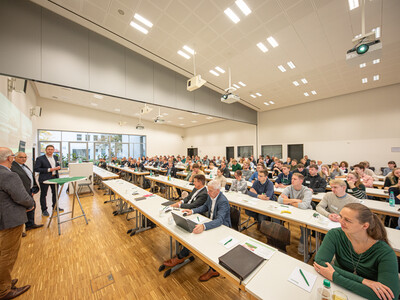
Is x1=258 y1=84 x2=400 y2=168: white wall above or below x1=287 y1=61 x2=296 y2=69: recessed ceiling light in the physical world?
below

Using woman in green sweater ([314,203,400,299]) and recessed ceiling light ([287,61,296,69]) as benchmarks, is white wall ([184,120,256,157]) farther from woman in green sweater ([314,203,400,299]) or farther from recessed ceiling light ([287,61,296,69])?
woman in green sweater ([314,203,400,299])

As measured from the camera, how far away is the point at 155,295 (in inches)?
76.7

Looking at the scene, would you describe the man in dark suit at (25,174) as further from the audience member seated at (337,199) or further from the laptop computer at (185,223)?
the audience member seated at (337,199)

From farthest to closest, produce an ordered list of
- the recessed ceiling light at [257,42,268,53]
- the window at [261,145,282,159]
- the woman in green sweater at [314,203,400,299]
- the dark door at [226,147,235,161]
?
the dark door at [226,147,235,161]
the window at [261,145,282,159]
the recessed ceiling light at [257,42,268,53]
the woman in green sweater at [314,203,400,299]

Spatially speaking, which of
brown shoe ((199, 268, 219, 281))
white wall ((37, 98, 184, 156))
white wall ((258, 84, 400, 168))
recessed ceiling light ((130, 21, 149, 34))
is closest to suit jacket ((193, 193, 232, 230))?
brown shoe ((199, 268, 219, 281))

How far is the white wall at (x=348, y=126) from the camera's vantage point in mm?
7664

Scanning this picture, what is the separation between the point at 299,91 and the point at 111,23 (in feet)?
28.1

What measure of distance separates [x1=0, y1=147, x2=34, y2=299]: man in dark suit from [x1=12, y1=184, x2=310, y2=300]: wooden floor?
0.29m

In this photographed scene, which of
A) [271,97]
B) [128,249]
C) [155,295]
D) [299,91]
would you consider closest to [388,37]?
→ [299,91]

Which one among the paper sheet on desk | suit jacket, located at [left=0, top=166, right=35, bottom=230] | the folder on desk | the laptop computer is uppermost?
suit jacket, located at [left=0, top=166, right=35, bottom=230]

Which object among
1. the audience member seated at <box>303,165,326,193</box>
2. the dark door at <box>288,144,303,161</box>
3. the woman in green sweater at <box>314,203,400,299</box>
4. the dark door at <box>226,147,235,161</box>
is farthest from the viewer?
the dark door at <box>226,147,235,161</box>

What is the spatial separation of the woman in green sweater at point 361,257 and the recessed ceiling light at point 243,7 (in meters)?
4.25

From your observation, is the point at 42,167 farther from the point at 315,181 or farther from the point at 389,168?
the point at 389,168

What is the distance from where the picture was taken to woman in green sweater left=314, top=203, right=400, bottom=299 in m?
1.02
